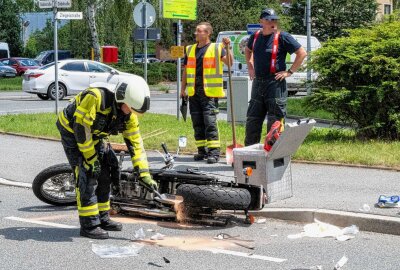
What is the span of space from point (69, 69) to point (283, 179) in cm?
1998

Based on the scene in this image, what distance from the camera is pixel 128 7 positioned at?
40938 millimetres

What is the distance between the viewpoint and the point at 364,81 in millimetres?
12578

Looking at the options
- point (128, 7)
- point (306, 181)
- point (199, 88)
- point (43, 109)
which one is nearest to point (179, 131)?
point (199, 88)

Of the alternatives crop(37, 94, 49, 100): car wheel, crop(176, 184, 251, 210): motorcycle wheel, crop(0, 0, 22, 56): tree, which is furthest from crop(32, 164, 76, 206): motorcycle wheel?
crop(0, 0, 22, 56): tree

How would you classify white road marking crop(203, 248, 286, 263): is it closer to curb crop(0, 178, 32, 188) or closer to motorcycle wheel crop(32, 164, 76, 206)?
motorcycle wheel crop(32, 164, 76, 206)

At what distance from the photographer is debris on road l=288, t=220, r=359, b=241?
23.7ft

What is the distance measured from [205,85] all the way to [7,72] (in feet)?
138

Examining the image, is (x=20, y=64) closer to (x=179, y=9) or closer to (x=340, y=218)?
(x=179, y=9)

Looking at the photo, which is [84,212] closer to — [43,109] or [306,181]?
[306,181]

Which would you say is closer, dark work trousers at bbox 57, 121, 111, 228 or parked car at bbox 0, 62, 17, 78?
dark work trousers at bbox 57, 121, 111, 228

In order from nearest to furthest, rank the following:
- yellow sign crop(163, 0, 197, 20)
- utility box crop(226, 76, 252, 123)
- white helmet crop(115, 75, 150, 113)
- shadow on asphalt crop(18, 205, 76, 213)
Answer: white helmet crop(115, 75, 150, 113)
shadow on asphalt crop(18, 205, 76, 213)
yellow sign crop(163, 0, 197, 20)
utility box crop(226, 76, 252, 123)

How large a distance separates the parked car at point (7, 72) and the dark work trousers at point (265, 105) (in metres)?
42.9

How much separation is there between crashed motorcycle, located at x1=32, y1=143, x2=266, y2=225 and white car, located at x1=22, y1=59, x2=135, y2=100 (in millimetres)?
19356

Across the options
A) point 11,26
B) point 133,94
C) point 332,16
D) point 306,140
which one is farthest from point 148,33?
point 11,26
